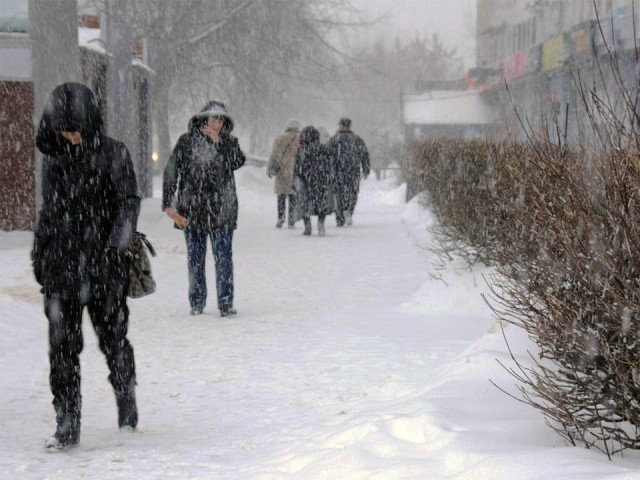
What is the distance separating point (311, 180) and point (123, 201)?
455 inches

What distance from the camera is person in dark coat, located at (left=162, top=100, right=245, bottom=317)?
27.9 feet

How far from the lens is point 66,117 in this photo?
4.71 meters

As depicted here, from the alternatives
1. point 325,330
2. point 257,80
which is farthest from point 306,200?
point 257,80

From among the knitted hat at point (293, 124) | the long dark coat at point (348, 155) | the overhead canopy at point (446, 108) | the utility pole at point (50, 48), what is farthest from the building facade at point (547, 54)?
the utility pole at point (50, 48)

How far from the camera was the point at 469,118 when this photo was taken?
5091 centimetres

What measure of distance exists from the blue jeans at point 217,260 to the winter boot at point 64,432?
3.83 metres

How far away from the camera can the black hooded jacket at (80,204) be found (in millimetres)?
4723

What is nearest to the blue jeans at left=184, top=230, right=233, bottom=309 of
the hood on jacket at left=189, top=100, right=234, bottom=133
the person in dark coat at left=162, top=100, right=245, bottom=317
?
the person in dark coat at left=162, top=100, right=245, bottom=317

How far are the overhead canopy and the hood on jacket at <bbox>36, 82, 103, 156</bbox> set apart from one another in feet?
150

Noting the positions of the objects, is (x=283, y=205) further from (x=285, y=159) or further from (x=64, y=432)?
(x=64, y=432)

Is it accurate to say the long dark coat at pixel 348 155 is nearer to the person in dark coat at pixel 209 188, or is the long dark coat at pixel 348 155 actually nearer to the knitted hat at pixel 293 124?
the knitted hat at pixel 293 124

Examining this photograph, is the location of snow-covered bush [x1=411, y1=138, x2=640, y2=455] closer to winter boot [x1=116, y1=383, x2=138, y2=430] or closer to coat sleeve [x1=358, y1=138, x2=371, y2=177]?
winter boot [x1=116, y1=383, x2=138, y2=430]

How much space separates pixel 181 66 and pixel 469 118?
2317cm

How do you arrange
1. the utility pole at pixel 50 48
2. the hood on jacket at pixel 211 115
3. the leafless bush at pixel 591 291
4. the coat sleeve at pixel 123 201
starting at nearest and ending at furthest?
the leafless bush at pixel 591 291
the coat sleeve at pixel 123 201
the hood on jacket at pixel 211 115
the utility pole at pixel 50 48
